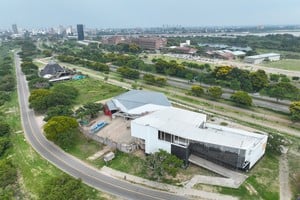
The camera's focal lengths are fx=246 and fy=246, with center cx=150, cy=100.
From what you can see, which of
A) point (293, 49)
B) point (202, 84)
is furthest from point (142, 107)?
point (293, 49)

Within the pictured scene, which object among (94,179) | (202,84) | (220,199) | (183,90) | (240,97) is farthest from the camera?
(202,84)

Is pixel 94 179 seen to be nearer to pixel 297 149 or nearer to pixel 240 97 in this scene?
pixel 297 149

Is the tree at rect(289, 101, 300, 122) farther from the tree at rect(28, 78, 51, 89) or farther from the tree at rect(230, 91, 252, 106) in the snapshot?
the tree at rect(28, 78, 51, 89)

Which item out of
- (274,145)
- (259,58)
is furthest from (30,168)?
(259,58)

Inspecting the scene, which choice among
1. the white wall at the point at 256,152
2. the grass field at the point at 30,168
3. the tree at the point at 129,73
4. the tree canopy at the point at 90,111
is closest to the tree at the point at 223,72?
the tree at the point at 129,73

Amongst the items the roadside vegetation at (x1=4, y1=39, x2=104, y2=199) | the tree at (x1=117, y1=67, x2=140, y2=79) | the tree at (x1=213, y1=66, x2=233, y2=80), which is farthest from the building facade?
the roadside vegetation at (x1=4, y1=39, x2=104, y2=199)

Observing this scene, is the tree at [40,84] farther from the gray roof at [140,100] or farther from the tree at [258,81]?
the tree at [258,81]

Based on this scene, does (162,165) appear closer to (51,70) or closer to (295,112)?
(295,112)
